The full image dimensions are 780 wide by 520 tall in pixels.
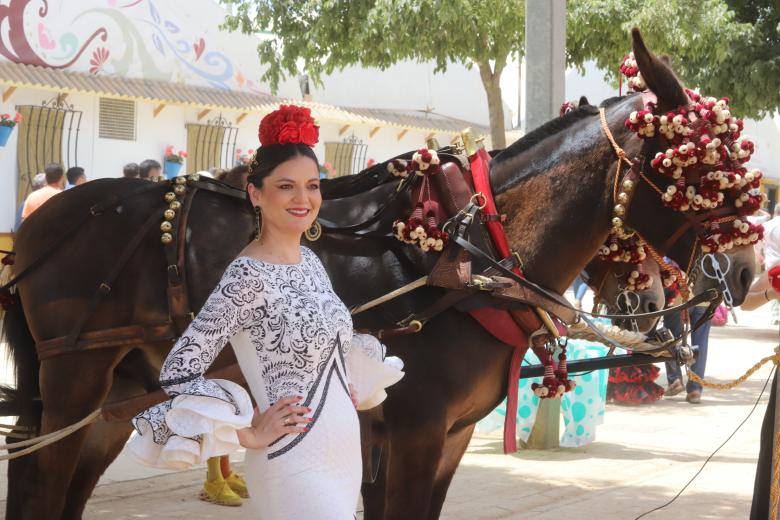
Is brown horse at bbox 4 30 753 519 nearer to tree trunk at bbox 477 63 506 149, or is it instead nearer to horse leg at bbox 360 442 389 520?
horse leg at bbox 360 442 389 520

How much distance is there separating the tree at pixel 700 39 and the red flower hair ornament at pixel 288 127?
24.3 feet

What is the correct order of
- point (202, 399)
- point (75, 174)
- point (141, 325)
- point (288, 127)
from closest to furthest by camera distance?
point (202, 399) < point (288, 127) < point (141, 325) < point (75, 174)

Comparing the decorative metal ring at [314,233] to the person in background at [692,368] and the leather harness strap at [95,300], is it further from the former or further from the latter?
the person in background at [692,368]

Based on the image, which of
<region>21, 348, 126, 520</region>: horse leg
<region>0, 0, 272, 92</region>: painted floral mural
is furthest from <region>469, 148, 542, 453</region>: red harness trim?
<region>0, 0, 272, 92</region>: painted floral mural

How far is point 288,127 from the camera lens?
2.65m

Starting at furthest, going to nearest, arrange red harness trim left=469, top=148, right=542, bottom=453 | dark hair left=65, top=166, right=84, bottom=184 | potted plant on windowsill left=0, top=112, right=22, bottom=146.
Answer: potted plant on windowsill left=0, top=112, right=22, bottom=146 → dark hair left=65, top=166, right=84, bottom=184 → red harness trim left=469, top=148, right=542, bottom=453

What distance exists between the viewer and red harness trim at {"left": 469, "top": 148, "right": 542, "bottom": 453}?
11.9 ft

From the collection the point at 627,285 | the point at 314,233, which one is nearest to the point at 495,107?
the point at 627,285

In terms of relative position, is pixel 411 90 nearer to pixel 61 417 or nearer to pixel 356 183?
pixel 356 183

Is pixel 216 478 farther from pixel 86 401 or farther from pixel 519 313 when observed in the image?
pixel 519 313

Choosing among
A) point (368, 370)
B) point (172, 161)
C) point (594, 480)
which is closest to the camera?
point (368, 370)

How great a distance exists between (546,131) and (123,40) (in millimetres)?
12681

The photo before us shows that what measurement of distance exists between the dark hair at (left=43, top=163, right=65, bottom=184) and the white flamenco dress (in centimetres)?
786

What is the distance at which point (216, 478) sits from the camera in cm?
579
